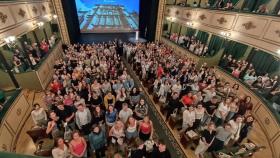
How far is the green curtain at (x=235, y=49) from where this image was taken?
1010 centimetres

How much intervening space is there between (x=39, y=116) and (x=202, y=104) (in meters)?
5.42

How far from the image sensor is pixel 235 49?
34.6ft

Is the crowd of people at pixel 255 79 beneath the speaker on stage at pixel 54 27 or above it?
beneath

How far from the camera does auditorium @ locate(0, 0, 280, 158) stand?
4.84 m

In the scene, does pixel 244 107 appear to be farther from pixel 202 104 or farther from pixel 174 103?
pixel 174 103

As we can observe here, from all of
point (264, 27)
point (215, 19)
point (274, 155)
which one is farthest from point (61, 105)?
point (215, 19)

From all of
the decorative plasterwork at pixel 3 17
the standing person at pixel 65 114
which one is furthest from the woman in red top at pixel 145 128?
the decorative plasterwork at pixel 3 17

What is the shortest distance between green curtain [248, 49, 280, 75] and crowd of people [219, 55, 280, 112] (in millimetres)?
241

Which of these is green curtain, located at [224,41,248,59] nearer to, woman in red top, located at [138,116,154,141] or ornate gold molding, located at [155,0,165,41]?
ornate gold molding, located at [155,0,165,41]

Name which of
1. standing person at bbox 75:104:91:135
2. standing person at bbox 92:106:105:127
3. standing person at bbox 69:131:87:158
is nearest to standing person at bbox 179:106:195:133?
standing person at bbox 92:106:105:127

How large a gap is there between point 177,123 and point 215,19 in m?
7.36

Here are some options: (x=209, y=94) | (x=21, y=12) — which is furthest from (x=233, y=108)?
(x=21, y=12)

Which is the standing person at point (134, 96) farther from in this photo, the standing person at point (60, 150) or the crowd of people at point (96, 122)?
the standing person at point (60, 150)

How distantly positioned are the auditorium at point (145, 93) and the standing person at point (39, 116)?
1.0 inches
